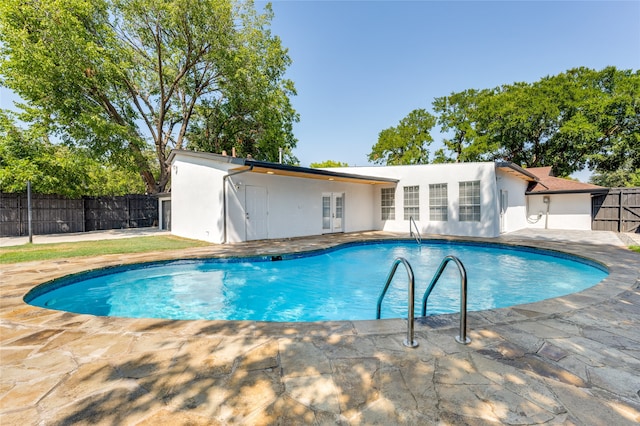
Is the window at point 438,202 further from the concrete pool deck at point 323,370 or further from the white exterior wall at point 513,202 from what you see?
the concrete pool deck at point 323,370

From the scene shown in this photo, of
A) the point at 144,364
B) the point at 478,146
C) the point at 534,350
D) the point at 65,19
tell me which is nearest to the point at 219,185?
the point at 144,364

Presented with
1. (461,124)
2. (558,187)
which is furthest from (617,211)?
(461,124)

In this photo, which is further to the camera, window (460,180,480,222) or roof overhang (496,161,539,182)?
window (460,180,480,222)

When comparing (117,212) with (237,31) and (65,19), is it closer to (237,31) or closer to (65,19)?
(65,19)

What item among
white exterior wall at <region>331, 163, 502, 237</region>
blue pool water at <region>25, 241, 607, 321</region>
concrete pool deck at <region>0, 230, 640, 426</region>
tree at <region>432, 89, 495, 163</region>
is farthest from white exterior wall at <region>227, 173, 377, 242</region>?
tree at <region>432, 89, 495, 163</region>

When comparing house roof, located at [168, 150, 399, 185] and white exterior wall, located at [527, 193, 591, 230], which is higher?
house roof, located at [168, 150, 399, 185]

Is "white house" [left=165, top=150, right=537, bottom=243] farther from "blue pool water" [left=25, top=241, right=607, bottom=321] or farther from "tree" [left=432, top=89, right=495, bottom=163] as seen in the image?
"tree" [left=432, top=89, right=495, bottom=163]

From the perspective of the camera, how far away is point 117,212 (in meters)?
15.5

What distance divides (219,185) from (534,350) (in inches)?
373

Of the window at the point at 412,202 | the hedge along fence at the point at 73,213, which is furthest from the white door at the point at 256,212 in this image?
the hedge along fence at the point at 73,213

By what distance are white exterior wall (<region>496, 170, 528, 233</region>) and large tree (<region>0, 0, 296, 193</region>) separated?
1365cm

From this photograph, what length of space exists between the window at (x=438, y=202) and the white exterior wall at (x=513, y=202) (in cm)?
224

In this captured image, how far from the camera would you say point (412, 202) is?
1321 cm

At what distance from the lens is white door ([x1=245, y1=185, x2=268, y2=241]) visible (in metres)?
10.2
